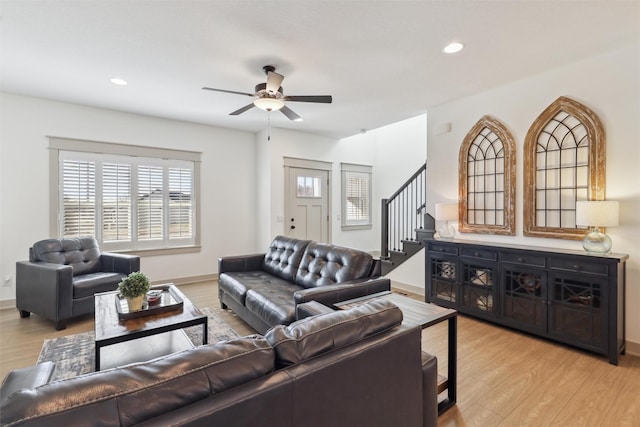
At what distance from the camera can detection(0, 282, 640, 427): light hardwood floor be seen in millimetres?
1984

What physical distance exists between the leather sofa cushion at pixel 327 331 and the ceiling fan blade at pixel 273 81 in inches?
91.0

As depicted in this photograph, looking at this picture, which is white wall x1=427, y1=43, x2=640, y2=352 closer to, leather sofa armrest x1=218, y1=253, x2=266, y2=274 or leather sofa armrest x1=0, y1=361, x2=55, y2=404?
leather sofa armrest x1=218, y1=253, x2=266, y2=274

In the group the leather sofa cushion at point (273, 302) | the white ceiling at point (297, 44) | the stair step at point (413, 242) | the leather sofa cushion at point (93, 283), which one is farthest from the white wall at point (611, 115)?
the leather sofa cushion at point (93, 283)

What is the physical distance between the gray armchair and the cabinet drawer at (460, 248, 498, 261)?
4124mm

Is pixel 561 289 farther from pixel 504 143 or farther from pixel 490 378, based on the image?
pixel 504 143

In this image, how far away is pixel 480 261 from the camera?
3504 mm

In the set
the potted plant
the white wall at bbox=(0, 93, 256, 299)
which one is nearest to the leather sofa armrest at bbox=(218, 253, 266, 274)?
the potted plant

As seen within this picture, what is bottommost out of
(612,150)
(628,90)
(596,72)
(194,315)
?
(194,315)

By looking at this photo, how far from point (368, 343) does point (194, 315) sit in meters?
1.77

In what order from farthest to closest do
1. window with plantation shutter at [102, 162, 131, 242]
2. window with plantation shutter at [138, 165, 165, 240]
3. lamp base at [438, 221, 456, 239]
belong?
window with plantation shutter at [138, 165, 165, 240]
window with plantation shutter at [102, 162, 131, 242]
lamp base at [438, 221, 456, 239]

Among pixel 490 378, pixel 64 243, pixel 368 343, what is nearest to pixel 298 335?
pixel 368 343

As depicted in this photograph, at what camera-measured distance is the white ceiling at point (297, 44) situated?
228cm

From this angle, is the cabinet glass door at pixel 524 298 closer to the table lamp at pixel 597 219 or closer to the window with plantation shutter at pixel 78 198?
the table lamp at pixel 597 219

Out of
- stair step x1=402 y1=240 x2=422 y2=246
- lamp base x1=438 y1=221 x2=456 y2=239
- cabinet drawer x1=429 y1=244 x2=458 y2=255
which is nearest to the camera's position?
cabinet drawer x1=429 y1=244 x2=458 y2=255
